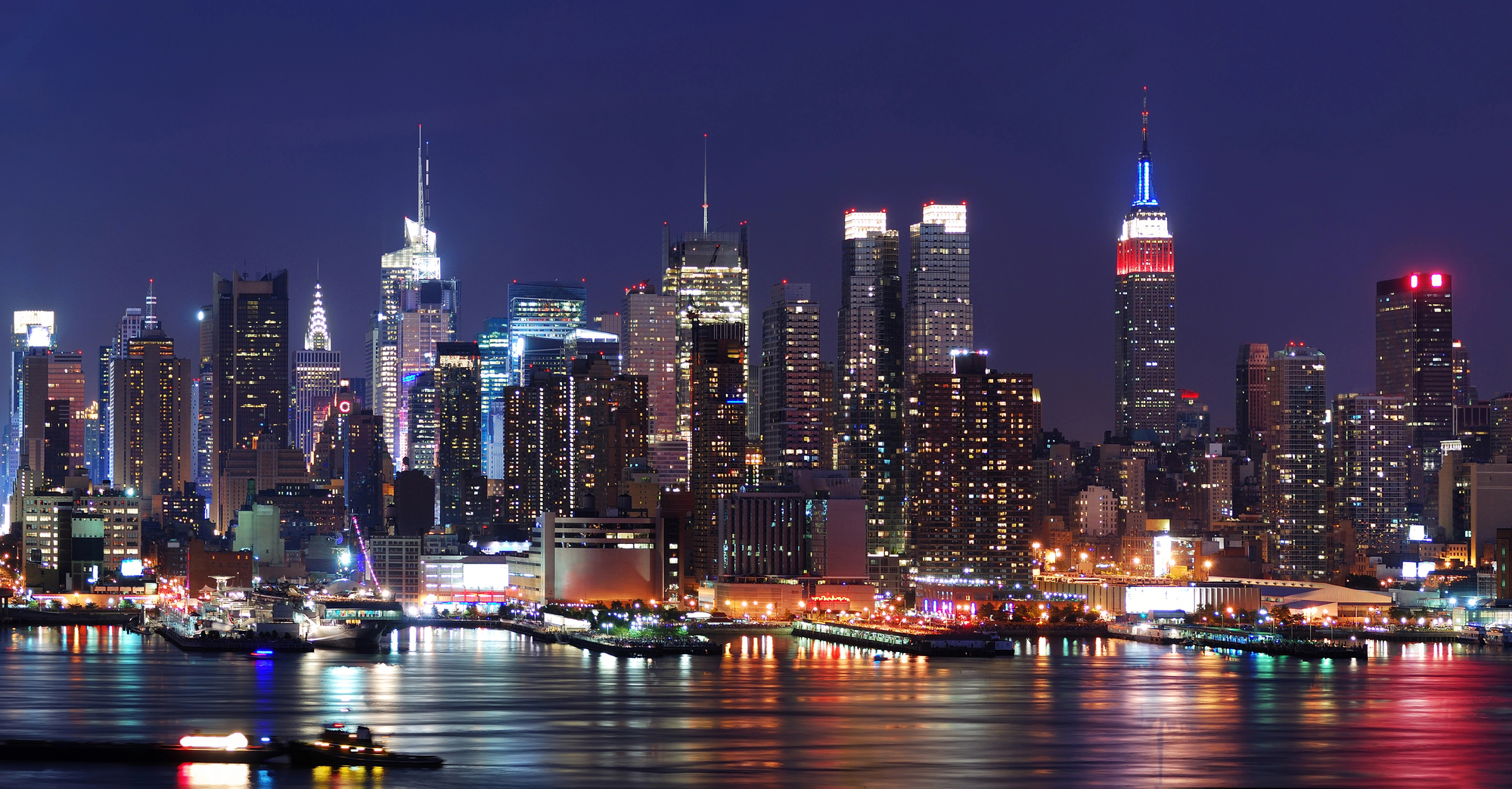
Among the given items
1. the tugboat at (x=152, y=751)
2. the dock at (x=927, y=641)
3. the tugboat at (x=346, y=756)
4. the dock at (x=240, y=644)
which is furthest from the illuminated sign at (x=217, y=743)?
the dock at (x=927, y=641)

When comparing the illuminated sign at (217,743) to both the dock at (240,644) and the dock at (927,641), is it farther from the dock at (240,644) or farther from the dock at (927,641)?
the dock at (927,641)

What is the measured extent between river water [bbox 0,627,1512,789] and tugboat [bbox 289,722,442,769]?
1.24 m

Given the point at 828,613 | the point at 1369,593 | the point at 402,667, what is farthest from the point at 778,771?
the point at 1369,593

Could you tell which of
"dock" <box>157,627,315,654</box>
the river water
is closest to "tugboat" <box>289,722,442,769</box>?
the river water

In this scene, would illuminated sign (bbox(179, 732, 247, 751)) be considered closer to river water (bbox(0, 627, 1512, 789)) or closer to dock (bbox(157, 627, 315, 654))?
river water (bbox(0, 627, 1512, 789))

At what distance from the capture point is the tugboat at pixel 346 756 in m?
62.3

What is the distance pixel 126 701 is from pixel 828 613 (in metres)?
96.0

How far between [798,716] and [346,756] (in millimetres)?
22152

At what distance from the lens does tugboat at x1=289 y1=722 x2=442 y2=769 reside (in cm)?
6231

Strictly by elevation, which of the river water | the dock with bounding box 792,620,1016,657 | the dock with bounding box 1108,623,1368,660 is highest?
the river water

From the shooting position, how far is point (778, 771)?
203ft

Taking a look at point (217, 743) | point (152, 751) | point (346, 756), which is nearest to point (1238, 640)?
point (346, 756)

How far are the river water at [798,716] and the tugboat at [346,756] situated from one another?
4.08 feet

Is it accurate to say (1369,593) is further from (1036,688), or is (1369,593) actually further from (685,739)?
(685,739)
